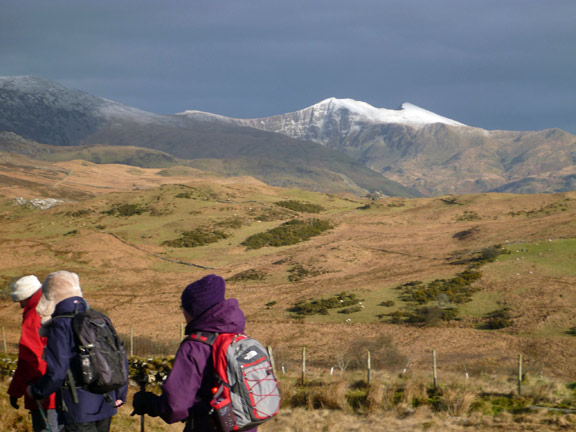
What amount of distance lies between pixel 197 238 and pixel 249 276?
742 inches

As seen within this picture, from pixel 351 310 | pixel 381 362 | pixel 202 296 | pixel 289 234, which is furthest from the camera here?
pixel 289 234

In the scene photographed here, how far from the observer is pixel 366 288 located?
3309cm

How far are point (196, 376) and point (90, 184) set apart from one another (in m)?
184

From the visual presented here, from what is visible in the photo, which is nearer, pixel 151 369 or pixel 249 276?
pixel 151 369

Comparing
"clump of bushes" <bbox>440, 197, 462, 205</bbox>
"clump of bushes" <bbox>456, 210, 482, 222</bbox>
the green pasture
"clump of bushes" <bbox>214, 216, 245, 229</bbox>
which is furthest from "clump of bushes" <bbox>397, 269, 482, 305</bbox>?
"clump of bushes" <bbox>440, 197, 462, 205</bbox>

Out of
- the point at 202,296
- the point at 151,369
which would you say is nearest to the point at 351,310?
the point at 151,369

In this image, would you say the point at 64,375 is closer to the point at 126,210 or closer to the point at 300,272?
the point at 300,272

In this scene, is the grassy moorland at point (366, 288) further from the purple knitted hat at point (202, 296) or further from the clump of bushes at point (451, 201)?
the purple knitted hat at point (202, 296)

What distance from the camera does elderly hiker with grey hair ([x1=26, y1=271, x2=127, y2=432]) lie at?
5.07 m

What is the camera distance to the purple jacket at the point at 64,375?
505 cm

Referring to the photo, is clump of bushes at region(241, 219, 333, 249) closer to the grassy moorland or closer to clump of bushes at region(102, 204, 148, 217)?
the grassy moorland

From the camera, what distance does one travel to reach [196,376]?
436 cm

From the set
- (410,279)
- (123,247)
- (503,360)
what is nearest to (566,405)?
(503,360)

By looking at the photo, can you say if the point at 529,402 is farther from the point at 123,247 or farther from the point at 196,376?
the point at 123,247
